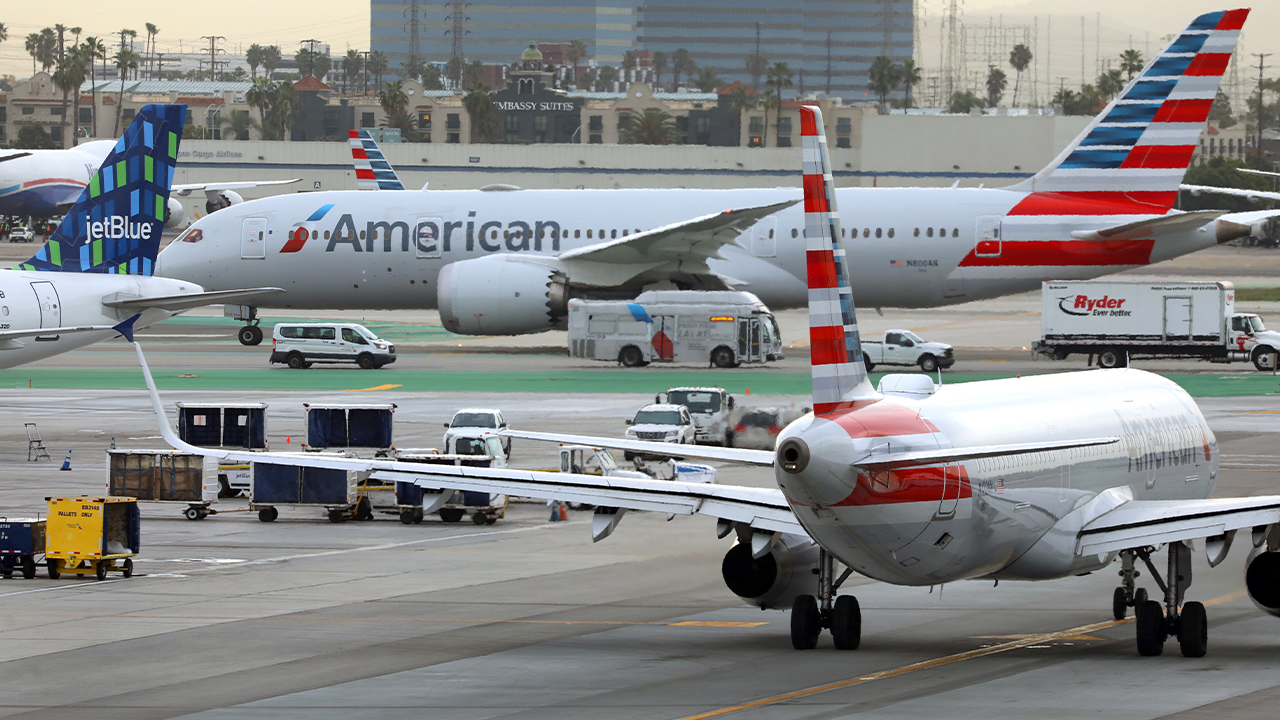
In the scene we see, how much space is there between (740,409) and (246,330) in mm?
33869

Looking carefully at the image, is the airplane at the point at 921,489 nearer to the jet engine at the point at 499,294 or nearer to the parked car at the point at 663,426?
the parked car at the point at 663,426

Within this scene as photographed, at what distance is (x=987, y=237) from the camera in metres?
58.1

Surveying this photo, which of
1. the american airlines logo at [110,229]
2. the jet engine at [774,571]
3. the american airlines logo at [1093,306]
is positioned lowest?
the jet engine at [774,571]

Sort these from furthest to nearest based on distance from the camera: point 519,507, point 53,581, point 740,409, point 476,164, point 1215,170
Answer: point 1215,170 → point 476,164 → point 740,409 → point 519,507 → point 53,581

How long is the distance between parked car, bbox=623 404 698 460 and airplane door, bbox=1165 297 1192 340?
83.6 ft

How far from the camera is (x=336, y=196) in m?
63.5

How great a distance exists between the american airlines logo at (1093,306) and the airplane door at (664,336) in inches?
539

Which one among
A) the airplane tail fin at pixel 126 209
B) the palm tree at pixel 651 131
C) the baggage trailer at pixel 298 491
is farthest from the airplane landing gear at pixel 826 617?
the palm tree at pixel 651 131

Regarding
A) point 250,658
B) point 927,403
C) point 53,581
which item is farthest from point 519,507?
point 927,403

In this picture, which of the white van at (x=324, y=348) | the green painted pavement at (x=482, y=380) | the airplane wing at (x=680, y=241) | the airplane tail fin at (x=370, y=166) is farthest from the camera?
the airplane tail fin at (x=370, y=166)

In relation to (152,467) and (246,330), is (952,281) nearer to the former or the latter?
(246,330)

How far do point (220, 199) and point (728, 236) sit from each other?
284 ft

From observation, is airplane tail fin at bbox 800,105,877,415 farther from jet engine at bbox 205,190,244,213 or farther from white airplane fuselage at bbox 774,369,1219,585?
jet engine at bbox 205,190,244,213

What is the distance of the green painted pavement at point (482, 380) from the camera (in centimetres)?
5084
